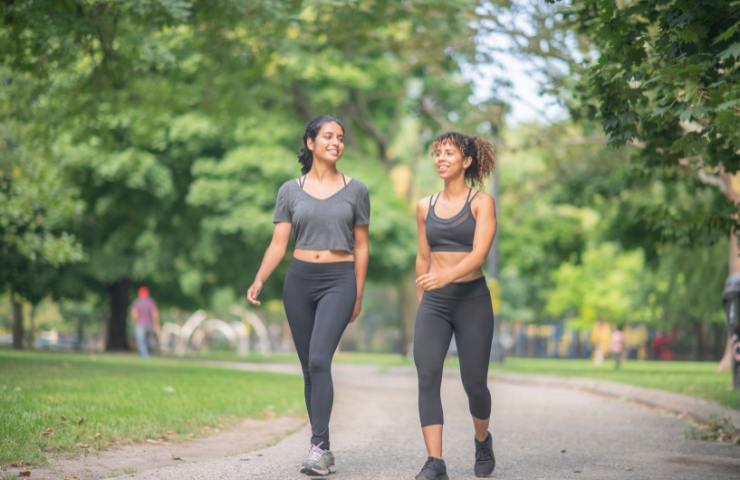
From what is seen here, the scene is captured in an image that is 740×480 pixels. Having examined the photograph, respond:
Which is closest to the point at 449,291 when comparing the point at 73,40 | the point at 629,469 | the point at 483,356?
the point at 483,356

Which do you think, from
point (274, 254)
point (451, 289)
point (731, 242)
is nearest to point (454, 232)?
point (451, 289)

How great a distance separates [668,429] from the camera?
1120 centimetres

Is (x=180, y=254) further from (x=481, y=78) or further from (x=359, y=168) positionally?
(x=481, y=78)

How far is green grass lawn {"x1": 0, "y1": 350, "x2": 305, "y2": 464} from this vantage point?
8.12m

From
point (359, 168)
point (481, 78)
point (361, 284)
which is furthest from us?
point (359, 168)

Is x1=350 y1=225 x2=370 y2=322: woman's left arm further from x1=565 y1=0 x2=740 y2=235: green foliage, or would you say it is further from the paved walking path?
x1=565 y1=0 x2=740 y2=235: green foliage

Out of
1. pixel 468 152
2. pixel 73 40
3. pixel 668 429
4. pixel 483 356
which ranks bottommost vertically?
pixel 668 429

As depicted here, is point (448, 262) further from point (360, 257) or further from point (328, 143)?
point (328, 143)

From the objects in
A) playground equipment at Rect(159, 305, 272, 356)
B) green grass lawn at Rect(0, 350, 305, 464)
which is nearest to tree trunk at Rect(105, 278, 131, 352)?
playground equipment at Rect(159, 305, 272, 356)

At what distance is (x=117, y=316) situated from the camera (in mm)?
36438

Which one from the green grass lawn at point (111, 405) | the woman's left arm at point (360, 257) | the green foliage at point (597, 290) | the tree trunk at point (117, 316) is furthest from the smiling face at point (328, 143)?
the green foliage at point (597, 290)

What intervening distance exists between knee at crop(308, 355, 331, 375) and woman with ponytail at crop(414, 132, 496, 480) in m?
0.58

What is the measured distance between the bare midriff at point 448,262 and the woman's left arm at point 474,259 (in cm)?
5

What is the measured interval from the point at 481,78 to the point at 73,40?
765 cm
